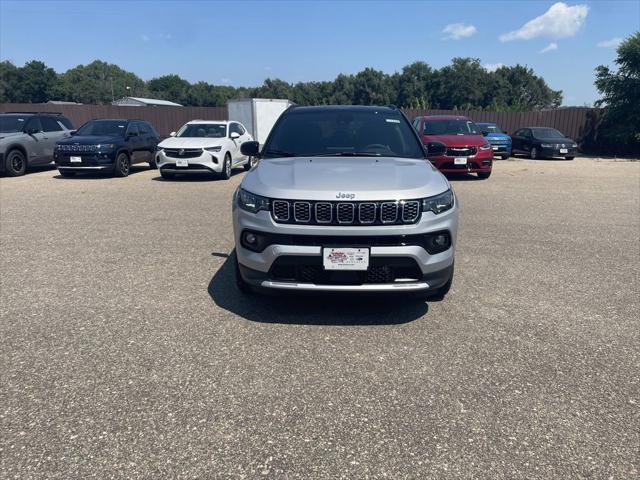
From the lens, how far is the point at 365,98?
90.4 m

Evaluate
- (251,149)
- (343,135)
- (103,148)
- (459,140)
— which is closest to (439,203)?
(343,135)

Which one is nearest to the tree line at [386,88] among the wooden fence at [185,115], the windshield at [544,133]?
the wooden fence at [185,115]

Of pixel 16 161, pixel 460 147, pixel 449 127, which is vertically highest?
pixel 449 127

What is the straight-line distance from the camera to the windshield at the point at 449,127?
13.4 m

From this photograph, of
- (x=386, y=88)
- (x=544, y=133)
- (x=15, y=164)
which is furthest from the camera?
(x=386, y=88)

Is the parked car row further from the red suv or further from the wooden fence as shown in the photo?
the wooden fence

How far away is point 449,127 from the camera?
13.5 meters

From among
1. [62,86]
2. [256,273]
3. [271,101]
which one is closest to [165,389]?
[256,273]

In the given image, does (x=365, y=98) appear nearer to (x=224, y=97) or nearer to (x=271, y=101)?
(x=224, y=97)

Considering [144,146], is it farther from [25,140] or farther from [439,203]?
[439,203]

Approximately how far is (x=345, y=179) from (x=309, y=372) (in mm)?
1472

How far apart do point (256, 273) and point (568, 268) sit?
3739 millimetres

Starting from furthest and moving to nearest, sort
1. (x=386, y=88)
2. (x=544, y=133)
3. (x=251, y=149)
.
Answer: (x=386, y=88), (x=544, y=133), (x=251, y=149)

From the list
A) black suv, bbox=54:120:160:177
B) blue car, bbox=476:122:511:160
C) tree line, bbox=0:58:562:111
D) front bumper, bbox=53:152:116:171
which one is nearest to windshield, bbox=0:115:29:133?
black suv, bbox=54:120:160:177
